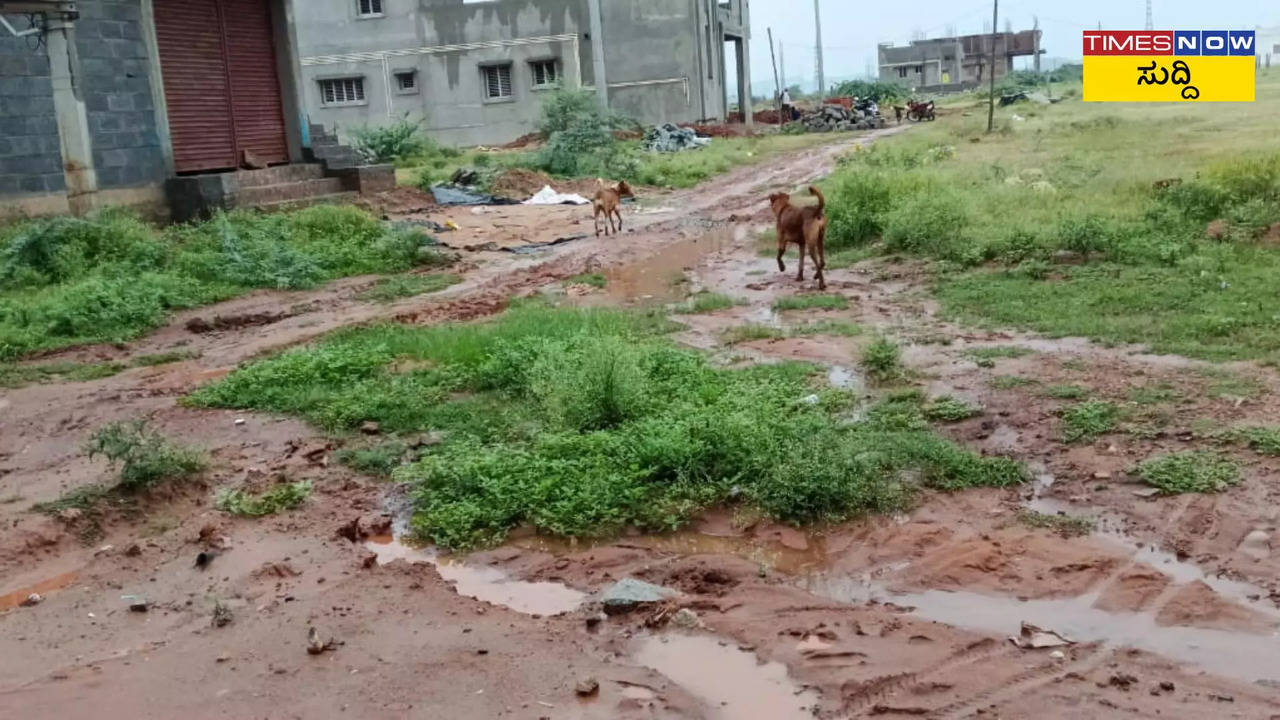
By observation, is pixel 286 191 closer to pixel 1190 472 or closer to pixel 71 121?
pixel 71 121

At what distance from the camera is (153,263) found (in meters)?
12.4

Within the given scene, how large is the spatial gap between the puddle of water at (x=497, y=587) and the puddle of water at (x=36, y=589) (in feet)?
4.58

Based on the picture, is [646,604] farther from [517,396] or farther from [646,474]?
[517,396]

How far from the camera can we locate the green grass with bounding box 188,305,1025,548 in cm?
529

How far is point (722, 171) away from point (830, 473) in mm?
20572

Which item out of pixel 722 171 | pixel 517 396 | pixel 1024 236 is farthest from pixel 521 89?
pixel 517 396

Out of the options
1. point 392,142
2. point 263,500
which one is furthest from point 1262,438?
point 392,142

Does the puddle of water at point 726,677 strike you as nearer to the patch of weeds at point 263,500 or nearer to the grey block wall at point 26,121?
the patch of weeds at point 263,500

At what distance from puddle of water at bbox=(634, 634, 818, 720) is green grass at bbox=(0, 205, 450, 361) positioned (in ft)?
25.6

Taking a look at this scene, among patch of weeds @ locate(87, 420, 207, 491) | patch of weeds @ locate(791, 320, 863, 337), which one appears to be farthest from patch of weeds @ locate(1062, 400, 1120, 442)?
patch of weeds @ locate(87, 420, 207, 491)

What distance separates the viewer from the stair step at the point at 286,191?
A: 1558cm

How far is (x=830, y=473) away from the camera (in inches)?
206

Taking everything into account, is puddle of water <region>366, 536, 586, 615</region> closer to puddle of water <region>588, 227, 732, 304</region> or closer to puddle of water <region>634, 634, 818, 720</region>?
puddle of water <region>634, 634, 818, 720</region>

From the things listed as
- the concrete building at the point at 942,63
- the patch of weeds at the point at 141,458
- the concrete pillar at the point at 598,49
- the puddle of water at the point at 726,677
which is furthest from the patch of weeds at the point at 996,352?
the concrete building at the point at 942,63
